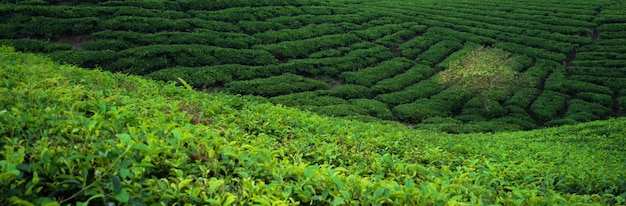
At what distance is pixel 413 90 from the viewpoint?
25812 millimetres

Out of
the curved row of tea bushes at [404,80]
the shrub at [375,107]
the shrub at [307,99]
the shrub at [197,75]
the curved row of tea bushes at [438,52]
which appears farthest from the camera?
the curved row of tea bushes at [438,52]

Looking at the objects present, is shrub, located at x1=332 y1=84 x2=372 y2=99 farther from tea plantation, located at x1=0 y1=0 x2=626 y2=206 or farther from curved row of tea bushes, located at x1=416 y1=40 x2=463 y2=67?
curved row of tea bushes, located at x1=416 y1=40 x2=463 y2=67

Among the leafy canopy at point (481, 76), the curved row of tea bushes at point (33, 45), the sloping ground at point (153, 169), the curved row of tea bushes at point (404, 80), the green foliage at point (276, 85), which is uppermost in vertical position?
the sloping ground at point (153, 169)

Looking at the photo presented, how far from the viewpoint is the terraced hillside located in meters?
22.3

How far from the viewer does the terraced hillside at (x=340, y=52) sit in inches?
880

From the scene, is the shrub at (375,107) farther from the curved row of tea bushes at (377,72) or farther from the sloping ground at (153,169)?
the sloping ground at (153,169)

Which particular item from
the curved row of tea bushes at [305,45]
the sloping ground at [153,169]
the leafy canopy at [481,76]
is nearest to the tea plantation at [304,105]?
the sloping ground at [153,169]

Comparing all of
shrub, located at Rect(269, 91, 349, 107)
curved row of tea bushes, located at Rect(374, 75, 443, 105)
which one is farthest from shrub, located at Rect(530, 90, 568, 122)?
shrub, located at Rect(269, 91, 349, 107)

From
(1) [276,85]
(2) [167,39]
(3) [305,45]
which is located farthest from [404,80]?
(2) [167,39]

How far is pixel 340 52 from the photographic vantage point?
29594 millimetres

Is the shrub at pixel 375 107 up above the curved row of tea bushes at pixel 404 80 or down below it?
below

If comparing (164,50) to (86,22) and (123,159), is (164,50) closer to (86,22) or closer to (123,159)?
(86,22)

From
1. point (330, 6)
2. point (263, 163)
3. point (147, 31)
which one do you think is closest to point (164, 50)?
point (147, 31)

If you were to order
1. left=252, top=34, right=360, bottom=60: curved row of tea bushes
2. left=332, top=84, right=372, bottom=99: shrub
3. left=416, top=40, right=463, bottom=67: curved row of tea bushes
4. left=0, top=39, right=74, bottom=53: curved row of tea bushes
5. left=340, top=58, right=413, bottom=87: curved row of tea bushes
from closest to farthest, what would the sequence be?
left=0, top=39, right=74, bottom=53: curved row of tea bushes
left=332, top=84, right=372, bottom=99: shrub
left=340, top=58, right=413, bottom=87: curved row of tea bushes
left=252, top=34, right=360, bottom=60: curved row of tea bushes
left=416, top=40, right=463, bottom=67: curved row of tea bushes
